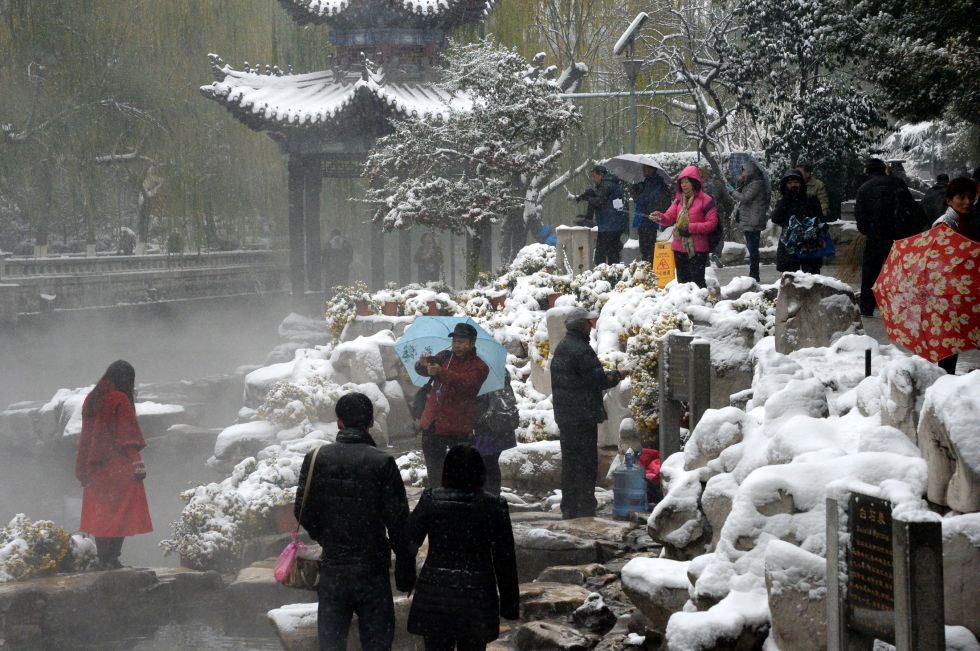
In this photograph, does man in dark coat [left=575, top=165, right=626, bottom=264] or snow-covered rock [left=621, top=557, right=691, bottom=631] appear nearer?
snow-covered rock [left=621, top=557, right=691, bottom=631]

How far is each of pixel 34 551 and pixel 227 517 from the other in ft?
5.38

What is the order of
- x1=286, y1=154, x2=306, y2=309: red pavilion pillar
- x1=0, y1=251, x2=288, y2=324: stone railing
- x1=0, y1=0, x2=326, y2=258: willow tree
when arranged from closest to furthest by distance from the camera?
x1=286, y1=154, x2=306, y2=309: red pavilion pillar, x1=0, y1=0, x2=326, y2=258: willow tree, x1=0, y1=251, x2=288, y2=324: stone railing

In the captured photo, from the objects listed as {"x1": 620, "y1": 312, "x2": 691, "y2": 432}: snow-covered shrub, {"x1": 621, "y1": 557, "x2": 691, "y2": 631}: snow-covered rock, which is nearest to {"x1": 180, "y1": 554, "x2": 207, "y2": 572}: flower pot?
{"x1": 620, "y1": 312, "x2": 691, "y2": 432}: snow-covered shrub

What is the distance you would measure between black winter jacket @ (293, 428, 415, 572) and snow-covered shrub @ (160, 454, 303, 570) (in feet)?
15.6

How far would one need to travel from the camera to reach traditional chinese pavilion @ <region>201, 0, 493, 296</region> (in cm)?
1864

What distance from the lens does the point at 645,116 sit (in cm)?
2502

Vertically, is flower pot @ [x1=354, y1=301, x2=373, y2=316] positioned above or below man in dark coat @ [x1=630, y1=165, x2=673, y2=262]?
below

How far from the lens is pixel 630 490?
9000 millimetres

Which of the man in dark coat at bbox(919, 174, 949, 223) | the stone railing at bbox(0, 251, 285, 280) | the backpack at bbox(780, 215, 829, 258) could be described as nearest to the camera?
the backpack at bbox(780, 215, 829, 258)

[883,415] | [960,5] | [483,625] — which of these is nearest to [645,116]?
[960,5]

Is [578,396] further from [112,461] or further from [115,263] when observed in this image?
Answer: [115,263]

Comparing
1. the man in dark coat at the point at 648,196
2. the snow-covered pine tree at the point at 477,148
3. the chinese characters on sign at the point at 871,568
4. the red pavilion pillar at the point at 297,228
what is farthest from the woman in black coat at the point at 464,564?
the red pavilion pillar at the point at 297,228

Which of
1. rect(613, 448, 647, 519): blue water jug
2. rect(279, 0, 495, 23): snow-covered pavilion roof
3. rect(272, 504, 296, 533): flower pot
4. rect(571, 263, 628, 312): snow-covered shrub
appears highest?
rect(279, 0, 495, 23): snow-covered pavilion roof

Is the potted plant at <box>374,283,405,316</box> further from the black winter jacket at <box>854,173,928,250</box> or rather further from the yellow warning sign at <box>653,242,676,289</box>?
the black winter jacket at <box>854,173,928,250</box>
